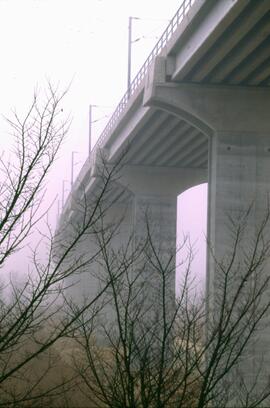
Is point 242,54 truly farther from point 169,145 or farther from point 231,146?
point 169,145

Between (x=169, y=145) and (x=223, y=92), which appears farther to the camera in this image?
(x=169, y=145)

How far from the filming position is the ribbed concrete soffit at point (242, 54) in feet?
55.0

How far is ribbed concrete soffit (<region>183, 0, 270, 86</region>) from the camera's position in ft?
55.0

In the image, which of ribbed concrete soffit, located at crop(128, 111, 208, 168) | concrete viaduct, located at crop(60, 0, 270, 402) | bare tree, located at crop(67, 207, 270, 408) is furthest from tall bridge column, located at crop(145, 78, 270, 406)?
bare tree, located at crop(67, 207, 270, 408)

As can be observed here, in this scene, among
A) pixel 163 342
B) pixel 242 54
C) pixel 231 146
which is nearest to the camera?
pixel 163 342

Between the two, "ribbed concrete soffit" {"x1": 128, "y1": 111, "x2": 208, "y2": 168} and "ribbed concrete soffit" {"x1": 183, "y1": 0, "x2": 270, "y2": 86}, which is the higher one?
"ribbed concrete soffit" {"x1": 128, "y1": 111, "x2": 208, "y2": 168}

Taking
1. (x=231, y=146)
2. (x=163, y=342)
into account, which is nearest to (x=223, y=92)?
(x=231, y=146)

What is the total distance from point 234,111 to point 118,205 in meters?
27.8

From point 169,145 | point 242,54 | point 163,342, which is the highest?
point 169,145

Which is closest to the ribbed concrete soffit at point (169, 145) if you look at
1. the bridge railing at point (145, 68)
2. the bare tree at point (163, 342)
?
the bridge railing at point (145, 68)

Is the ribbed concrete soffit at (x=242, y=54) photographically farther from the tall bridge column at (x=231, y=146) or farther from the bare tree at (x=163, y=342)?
the bare tree at (x=163, y=342)

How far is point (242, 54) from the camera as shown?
19094 millimetres

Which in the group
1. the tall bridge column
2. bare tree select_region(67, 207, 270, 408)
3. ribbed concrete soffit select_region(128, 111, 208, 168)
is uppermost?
ribbed concrete soffit select_region(128, 111, 208, 168)

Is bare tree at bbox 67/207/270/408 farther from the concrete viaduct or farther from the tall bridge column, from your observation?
the tall bridge column
